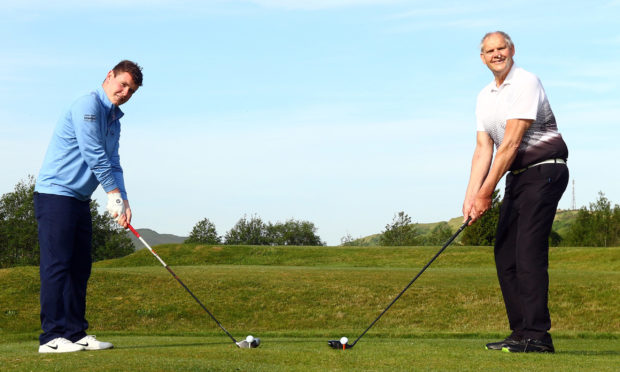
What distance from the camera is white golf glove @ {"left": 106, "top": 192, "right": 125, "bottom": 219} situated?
650 cm

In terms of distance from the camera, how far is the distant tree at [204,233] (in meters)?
97.6

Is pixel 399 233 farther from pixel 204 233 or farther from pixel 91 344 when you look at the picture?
pixel 91 344

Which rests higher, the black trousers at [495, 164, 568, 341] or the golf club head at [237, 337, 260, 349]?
the black trousers at [495, 164, 568, 341]

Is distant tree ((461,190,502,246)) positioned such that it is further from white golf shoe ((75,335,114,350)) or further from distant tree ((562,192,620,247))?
white golf shoe ((75,335,114,350))

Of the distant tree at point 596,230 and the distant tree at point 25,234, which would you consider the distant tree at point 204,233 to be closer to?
the distant tree at point 25,234

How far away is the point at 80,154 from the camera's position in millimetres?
6574

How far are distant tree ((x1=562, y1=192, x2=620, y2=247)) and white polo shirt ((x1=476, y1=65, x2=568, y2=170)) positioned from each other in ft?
231

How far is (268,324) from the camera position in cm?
1433

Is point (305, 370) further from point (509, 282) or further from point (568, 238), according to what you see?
point (568, 238)

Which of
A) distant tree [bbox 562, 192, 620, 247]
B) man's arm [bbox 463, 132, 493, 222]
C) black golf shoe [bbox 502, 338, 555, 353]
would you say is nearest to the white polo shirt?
man's arm [bbox 463, 132, 493, 222]

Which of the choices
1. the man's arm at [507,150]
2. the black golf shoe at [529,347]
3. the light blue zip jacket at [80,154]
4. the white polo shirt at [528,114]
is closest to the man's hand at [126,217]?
the light blue zip jacket at [80,154]

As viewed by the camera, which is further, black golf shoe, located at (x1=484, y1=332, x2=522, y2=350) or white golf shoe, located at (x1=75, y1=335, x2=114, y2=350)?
white golf shoe, located at (x1=75, y1=335, x2=114, y2=350)

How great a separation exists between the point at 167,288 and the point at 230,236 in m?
83.4

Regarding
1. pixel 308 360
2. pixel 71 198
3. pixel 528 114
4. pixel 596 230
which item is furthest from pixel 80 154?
pixel 596 230
